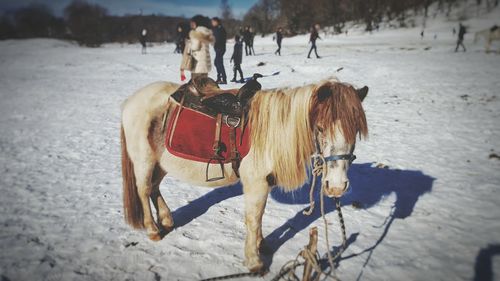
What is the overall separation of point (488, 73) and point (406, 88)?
15.5 ft

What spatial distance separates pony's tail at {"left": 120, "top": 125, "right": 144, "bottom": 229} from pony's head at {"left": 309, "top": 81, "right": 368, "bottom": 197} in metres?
2.18

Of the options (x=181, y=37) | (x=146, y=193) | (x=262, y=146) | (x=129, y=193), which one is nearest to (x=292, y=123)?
(x=262, y=146)

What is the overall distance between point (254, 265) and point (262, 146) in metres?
1.24

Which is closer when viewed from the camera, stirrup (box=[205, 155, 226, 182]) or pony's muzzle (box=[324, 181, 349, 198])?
pony's muzzle (box=[324, 181, 349, 198])

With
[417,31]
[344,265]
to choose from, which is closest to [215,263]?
[344,265]

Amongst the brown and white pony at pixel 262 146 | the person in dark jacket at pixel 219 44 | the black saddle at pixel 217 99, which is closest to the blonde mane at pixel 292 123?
the brown and white pony at pixel 262 146

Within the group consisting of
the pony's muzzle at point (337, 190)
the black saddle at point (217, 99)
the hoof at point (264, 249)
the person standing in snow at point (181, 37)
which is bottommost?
the hoof at point (264, 249)

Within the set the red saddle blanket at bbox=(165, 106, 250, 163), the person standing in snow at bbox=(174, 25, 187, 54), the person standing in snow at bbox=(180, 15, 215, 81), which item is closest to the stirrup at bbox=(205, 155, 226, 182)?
the red saddle blanket at bbox=(165, 106, 250, 163)

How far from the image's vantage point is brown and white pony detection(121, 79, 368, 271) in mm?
2199

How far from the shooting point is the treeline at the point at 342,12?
49.3 m

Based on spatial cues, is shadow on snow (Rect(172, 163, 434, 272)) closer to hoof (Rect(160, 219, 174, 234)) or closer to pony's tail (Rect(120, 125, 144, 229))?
hoof (Rect(160, 219, 174, 234))

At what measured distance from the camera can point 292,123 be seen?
2.42 meters

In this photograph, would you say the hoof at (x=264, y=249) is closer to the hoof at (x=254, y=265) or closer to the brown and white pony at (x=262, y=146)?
the brown and white pony at (x=262, y=146)

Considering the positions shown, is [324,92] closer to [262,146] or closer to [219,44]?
[262,146]
